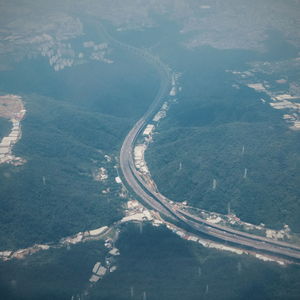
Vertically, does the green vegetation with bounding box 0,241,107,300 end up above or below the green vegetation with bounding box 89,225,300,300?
above

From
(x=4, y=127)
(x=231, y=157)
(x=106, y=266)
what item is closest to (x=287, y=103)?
(x=231, y=157)

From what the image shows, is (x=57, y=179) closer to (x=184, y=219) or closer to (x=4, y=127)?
(x=4, y=127)

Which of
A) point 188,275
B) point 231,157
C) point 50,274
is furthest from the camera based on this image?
point 231,157

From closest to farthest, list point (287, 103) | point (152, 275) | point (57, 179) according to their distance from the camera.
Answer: point (152, 275)
point (57, 179)
point (287, 103)

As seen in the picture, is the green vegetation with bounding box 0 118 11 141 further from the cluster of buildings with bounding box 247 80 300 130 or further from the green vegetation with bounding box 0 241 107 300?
the cluster of buildings with bounding box 247 80 300 130

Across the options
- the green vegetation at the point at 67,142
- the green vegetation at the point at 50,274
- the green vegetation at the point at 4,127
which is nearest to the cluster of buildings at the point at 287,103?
the green vegetation at the point at 67,142

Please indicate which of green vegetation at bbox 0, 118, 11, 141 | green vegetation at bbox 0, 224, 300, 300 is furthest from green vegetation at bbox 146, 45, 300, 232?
green vegetation at bbox 0, 118, 11, 141
